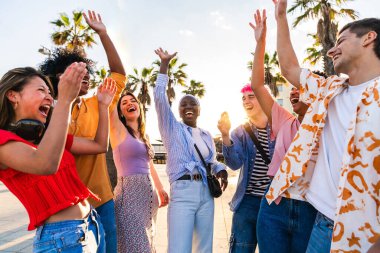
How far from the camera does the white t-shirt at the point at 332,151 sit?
1863 millimetres

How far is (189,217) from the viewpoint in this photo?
3141 mm

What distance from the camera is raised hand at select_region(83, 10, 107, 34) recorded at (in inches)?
115

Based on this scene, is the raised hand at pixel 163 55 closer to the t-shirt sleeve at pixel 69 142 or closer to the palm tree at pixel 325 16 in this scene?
the t-shirt sleeve at pixel 69 142

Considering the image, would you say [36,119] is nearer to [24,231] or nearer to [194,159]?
[194,159]

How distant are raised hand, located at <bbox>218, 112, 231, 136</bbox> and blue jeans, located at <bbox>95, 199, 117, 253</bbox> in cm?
131

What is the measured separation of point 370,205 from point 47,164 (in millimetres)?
1629

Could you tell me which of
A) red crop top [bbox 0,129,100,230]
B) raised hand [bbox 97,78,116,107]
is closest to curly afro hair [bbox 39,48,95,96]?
raised hand [bbox 97,78,116,107]

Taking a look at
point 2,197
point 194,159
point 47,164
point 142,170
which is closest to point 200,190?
point 194,159

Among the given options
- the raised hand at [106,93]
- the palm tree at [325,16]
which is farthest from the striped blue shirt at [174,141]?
the palm tree at [325,16]

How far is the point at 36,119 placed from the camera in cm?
182

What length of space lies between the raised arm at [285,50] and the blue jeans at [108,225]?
73.3 inches

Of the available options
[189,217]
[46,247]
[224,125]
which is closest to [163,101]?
[224,125]

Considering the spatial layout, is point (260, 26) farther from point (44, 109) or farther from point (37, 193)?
point (37, 193)

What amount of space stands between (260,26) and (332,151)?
52.4 inches
